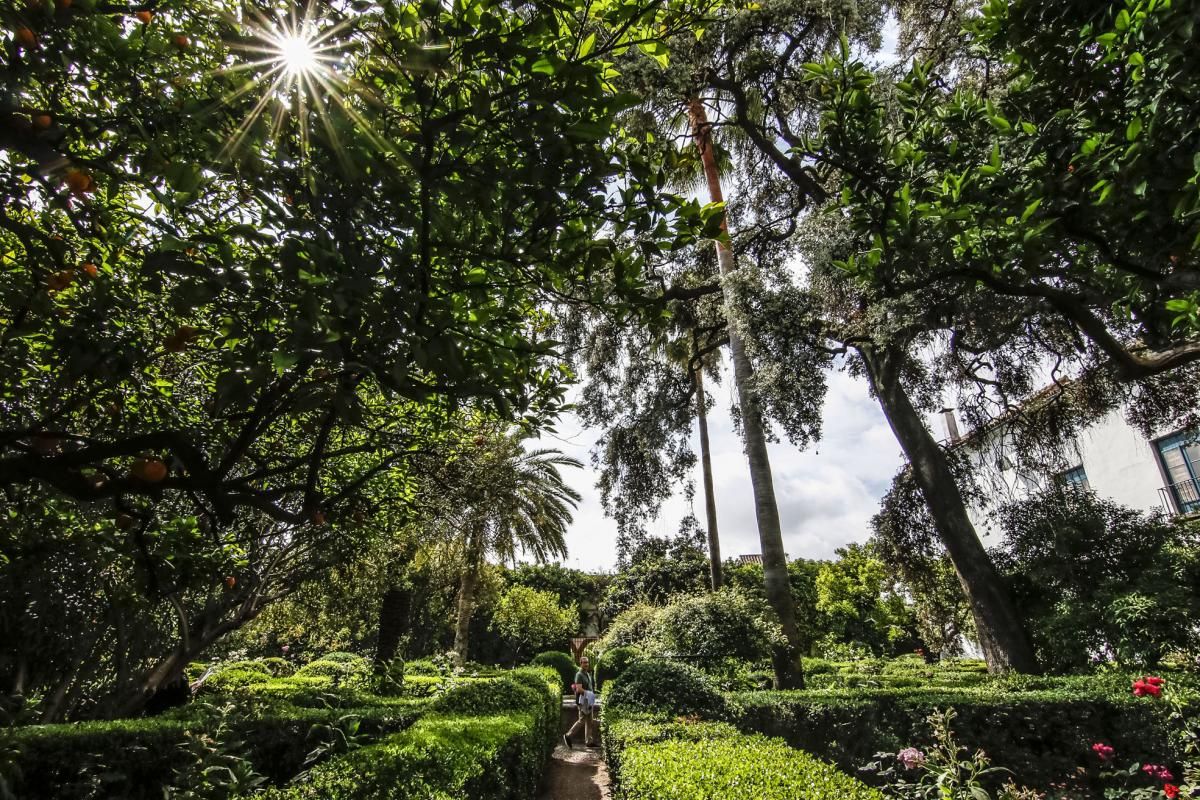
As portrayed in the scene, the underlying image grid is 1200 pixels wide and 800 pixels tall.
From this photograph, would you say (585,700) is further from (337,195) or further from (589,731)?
(337,195)

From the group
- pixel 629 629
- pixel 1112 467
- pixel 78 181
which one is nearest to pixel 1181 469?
pixel 1112 467

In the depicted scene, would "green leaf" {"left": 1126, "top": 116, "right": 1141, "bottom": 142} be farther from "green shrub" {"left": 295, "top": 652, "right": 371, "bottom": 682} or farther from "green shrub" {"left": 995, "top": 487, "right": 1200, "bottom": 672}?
"green shrub" {"left": 295, "top": 652, "right": 371, "bottom": 682}

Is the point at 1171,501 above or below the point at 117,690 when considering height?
above

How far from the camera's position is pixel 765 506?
12.2 m

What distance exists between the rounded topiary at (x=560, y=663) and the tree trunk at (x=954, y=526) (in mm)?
18643

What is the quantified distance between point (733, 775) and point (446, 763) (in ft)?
8.32

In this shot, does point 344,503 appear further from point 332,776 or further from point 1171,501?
point 1171,501

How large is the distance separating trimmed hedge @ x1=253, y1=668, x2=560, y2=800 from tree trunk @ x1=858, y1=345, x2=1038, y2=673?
345 inches

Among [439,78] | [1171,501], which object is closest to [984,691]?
[439,78]

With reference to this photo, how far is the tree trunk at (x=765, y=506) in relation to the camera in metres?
10.9

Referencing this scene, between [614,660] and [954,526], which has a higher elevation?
[954,526]

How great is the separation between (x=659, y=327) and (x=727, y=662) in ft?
37.9

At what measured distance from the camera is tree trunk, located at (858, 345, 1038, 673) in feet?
33.5

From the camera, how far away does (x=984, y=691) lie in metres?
8.17
